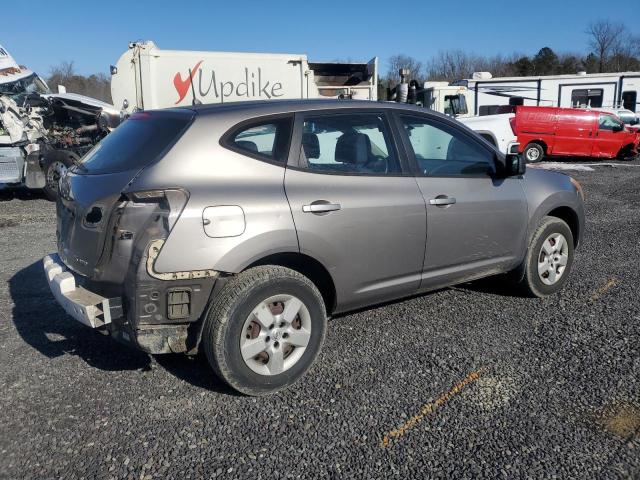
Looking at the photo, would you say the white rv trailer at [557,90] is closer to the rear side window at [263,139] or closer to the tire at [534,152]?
the tire at [534,152]

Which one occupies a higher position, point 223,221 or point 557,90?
point 557,90

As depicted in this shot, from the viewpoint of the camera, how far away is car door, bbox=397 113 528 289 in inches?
162

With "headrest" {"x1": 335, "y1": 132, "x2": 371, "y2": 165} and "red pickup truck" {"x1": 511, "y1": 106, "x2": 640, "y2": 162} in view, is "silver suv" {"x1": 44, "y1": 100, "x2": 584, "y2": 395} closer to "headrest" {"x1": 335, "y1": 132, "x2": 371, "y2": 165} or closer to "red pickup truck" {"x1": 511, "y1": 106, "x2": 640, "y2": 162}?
"headrest" {"x1": 335, "y1": 132, "x2": 371, "y2": 165}

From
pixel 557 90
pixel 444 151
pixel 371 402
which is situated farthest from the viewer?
pixel 557 90

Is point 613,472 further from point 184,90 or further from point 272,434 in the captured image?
point 184,90

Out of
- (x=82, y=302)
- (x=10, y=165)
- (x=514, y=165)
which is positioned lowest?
(x=82, y=302)

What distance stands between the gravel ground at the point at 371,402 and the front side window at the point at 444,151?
120 centimetres

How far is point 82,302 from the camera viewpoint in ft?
10.4

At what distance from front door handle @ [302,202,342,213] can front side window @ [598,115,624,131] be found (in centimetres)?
1841

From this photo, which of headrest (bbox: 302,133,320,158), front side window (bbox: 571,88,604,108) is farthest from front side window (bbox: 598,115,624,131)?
headrest (bbox: 302,133,320,158)

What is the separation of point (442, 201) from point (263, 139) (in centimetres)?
142

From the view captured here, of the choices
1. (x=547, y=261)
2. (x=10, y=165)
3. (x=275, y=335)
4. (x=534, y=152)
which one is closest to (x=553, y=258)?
(x=547, y=261)

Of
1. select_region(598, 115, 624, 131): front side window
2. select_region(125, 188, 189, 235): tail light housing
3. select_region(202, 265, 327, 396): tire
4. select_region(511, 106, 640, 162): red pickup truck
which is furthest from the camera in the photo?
select_region(598, 115, 624, 131): front side window

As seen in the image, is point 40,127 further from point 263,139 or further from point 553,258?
point 553,258
